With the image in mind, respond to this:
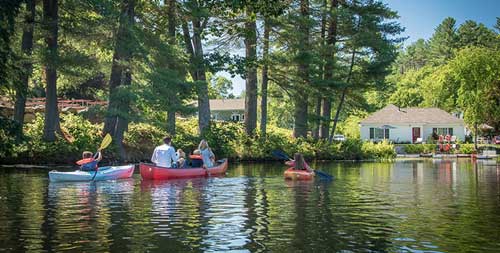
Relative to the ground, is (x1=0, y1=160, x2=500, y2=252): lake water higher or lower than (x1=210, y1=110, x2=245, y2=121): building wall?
lower

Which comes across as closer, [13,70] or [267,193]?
[13,70]

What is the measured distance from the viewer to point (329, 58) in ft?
145

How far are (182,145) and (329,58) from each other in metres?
13.3

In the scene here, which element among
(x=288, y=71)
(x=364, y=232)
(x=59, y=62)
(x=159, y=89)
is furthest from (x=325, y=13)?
(x=364, y=232)

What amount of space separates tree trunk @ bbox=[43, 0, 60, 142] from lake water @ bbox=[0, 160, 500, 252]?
944cm

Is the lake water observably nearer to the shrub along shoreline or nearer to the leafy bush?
the leafy bush

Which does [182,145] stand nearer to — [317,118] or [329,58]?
[317,118]

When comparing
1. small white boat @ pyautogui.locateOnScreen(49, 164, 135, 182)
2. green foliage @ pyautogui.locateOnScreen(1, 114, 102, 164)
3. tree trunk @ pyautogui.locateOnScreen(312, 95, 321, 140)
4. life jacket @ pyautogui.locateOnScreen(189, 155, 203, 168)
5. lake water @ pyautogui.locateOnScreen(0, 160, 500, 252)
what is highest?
tree trunk @ pyautogui.locateOnScreen(312, 95, 321, 140)

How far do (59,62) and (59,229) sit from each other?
1990cm

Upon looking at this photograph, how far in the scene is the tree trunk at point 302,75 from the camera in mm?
40425

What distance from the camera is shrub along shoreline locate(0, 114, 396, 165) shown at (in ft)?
105

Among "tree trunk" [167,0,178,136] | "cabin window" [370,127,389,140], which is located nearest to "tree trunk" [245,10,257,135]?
"tree trunk" [167,0,178,136]

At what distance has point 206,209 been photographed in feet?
49.4

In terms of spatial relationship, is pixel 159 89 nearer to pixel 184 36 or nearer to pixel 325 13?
pixel 184 36
